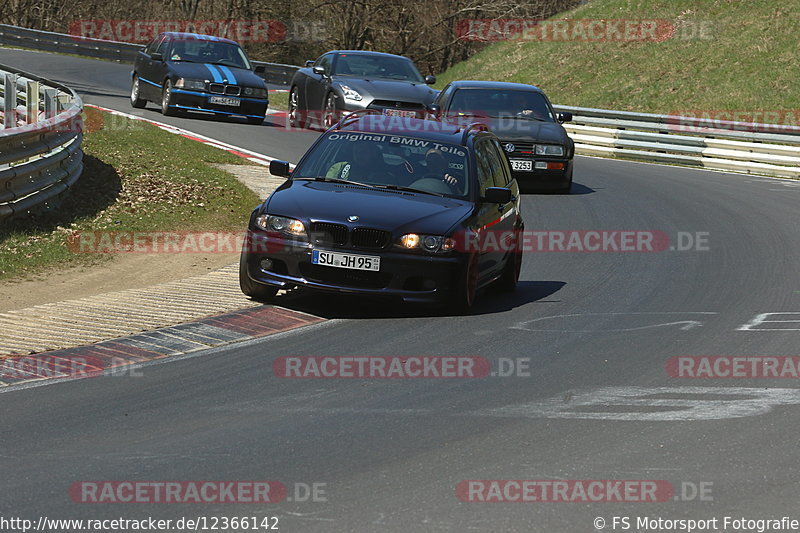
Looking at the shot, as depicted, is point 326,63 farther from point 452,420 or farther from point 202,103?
point 452,420

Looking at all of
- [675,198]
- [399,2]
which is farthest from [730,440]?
[399,2]

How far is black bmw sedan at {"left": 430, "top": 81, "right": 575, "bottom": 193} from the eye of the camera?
1978 centimetres

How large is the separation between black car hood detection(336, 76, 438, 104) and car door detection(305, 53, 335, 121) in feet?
1.43

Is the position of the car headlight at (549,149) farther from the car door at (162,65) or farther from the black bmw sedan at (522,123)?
the car door at (162,65)

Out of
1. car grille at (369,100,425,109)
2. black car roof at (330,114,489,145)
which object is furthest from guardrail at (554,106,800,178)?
black car roof at (330,114,489,145)

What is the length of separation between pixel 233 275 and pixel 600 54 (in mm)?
34268

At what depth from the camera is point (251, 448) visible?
6.43m

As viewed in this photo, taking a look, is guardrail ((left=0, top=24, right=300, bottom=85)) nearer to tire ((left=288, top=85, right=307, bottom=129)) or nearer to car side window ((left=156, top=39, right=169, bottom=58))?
tire ((left=288, top=85, right=307, bottom=129))

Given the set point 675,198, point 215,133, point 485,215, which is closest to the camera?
point 485,215

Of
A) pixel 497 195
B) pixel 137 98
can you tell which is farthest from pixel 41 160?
pixel 137 98

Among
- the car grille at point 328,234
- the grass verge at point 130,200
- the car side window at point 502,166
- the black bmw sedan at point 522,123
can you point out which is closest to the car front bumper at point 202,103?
the grass verge at point 130,200

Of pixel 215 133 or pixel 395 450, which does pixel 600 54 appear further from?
pixel 395 450

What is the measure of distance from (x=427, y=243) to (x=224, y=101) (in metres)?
16.4

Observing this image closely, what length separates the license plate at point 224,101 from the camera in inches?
1003
